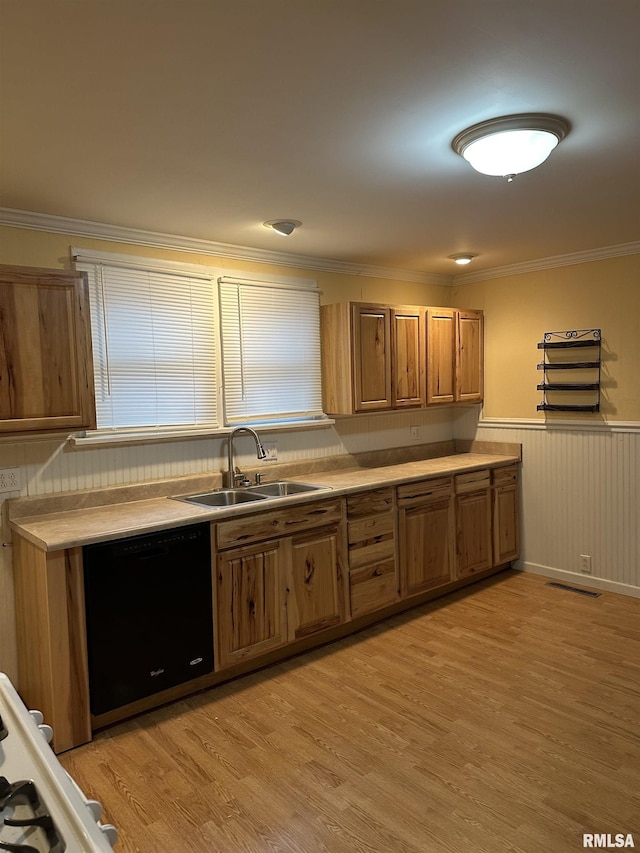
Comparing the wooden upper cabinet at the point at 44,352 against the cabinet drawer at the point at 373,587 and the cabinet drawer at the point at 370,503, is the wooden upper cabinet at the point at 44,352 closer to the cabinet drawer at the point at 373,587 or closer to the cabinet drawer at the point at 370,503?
the cabinet drawer at the point at 370,503

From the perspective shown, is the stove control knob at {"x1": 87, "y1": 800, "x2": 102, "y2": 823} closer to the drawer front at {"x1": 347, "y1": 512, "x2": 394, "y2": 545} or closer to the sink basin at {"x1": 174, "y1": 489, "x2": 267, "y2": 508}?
the sink basin at {"x1": 174, "y1": 489, "x2": 267, "y2": 508}

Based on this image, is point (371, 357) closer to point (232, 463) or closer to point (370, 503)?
point (370, 503)

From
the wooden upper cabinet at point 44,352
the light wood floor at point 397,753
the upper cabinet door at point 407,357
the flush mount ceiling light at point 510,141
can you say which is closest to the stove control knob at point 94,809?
the light wood floor at point 397,753

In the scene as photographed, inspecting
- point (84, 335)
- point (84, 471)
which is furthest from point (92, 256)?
point (84, 471)

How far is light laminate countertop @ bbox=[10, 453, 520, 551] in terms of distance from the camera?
8.48ft

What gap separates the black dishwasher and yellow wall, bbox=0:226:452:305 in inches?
58.9

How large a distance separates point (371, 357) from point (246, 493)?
1281mm

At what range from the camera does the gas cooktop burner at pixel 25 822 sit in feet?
2.83

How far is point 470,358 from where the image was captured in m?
4.85

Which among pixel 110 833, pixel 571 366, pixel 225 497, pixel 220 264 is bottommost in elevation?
pixel 110 833

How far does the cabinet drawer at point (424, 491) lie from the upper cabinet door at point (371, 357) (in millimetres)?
605

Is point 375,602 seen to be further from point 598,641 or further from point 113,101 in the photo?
point 113,101

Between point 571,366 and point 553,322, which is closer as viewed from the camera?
point 571,366

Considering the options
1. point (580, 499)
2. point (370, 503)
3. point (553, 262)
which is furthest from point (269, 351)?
point (580, 499)
